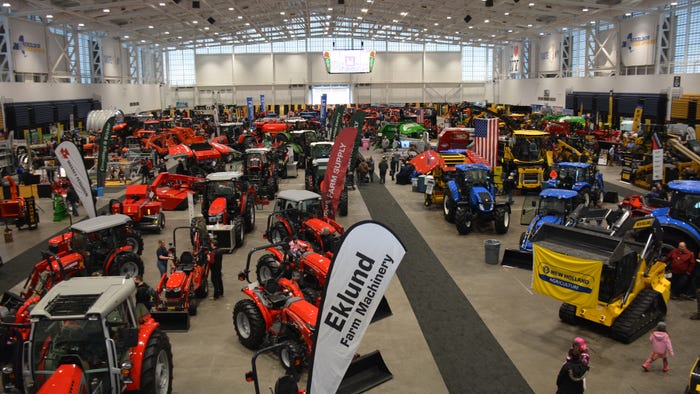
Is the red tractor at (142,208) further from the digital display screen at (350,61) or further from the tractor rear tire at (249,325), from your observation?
the digital display screen at (350,61)

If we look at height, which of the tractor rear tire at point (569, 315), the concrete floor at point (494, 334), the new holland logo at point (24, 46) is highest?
the new holland logo at point (24, 46)

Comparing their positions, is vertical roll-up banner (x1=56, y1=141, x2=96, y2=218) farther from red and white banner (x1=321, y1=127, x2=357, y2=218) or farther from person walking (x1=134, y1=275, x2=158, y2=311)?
red and white banner (x1=321, y1=127, x2=357, y2=218)

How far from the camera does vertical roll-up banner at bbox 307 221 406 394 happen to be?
4.30 meters

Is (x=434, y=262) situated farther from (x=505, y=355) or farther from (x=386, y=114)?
(x=386, y=114)

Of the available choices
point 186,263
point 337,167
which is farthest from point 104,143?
point 186,263

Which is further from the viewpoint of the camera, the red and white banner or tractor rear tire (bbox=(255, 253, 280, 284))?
the red and white banner

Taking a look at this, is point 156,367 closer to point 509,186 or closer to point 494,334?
point 494,334

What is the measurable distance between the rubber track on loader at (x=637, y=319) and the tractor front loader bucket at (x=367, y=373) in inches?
147

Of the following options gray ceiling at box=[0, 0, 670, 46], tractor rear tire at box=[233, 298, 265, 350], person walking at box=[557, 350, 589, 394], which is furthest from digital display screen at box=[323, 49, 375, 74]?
person walking at box=[557, 350, 589, 394]

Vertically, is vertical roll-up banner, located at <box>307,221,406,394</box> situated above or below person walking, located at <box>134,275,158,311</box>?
above

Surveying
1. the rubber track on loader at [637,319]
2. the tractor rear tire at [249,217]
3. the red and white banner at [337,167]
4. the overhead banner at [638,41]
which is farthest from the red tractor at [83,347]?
the overhead banner at [638,41]

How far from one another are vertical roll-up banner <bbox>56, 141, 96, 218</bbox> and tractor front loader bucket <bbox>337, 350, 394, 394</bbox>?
8295mm

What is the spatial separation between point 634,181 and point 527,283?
1265 cm

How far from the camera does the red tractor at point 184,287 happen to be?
8758 mm
